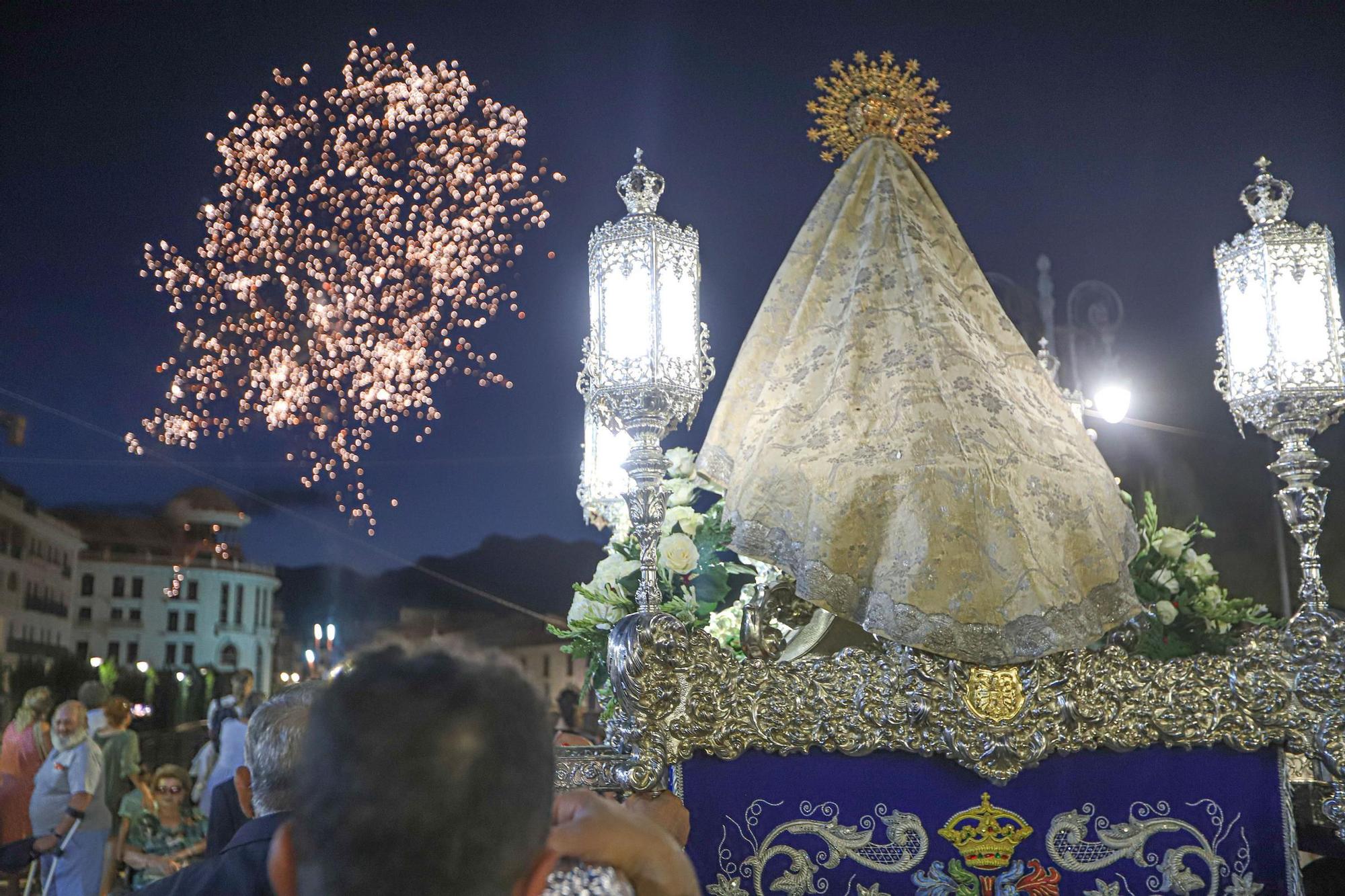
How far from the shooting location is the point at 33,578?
13562 millimetres

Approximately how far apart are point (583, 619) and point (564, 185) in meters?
6.52

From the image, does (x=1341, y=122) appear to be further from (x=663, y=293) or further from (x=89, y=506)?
(x=89, y=506)

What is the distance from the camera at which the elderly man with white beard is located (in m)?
4.64

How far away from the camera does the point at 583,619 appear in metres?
3.05

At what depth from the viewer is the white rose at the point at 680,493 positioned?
3342 mm

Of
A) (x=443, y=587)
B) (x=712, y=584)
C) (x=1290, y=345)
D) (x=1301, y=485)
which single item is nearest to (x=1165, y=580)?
(x=1301, y=485)

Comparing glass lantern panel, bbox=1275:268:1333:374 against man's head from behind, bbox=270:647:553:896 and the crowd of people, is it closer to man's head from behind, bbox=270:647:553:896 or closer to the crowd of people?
the crowd of people

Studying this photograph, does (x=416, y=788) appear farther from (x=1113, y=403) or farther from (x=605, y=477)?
(x=1113, y=403)

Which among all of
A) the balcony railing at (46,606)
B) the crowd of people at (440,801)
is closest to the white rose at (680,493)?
the crowd of people at (440,801)

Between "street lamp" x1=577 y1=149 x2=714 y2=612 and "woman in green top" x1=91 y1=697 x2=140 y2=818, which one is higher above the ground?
"street lamp" x1=577 y1=149 x2=714 y2=612

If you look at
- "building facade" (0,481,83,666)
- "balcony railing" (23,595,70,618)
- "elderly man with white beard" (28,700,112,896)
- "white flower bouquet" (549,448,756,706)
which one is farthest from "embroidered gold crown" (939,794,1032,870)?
"balcony railing" (23,595,70,618)

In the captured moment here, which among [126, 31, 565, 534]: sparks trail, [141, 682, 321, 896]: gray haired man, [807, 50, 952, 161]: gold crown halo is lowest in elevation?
[141, 682, 321, 896]: gray haired man

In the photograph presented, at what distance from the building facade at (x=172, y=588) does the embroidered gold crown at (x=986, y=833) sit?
12606 mm

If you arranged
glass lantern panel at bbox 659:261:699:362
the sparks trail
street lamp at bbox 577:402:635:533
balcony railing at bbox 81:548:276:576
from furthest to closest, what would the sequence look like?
balcony railing at bbox 81:548:276:576, the sparks trail, street lamp at bbox 577:402:635:533, glass lantern panel at bbox 659:261:699:362
